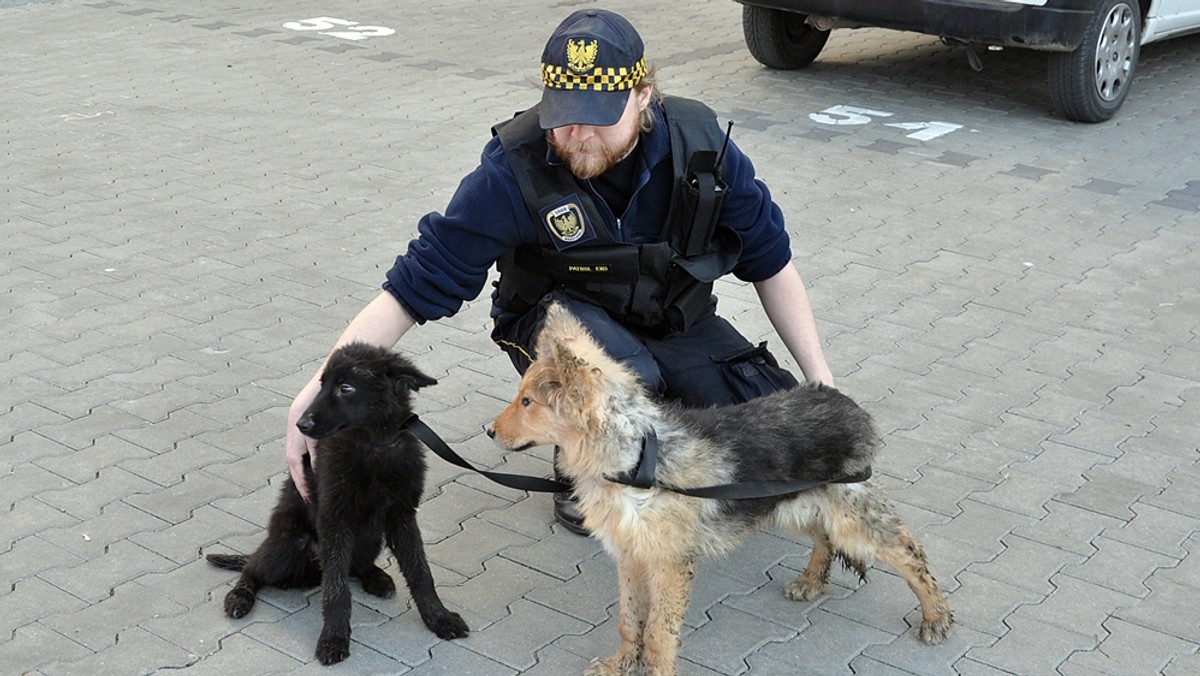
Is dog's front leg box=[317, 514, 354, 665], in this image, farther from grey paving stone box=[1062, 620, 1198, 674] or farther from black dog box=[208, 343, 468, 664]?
grey paving stone box=[1062, 620, 1198, 674]

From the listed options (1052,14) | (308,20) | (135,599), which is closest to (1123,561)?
(135,599)

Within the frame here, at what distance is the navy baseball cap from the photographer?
12.6 feet

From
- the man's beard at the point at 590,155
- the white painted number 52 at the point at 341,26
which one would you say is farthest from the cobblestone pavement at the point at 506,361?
the man's beard at the point at 590,155

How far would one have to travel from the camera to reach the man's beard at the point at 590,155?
405 cm

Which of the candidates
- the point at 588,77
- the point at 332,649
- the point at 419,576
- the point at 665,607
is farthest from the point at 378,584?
the point at 588,77

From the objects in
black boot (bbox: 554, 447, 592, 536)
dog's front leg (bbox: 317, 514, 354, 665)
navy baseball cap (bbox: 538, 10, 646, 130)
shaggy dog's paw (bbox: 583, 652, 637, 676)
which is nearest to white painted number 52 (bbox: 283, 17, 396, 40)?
black boot (bbox: 554, 447, 592, 536)

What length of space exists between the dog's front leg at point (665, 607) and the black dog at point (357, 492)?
0.69m

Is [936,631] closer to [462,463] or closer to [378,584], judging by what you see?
[462,463]

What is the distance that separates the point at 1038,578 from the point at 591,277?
1.84 meters

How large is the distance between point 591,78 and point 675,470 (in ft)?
3.92

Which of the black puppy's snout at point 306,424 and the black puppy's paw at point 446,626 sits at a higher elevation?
the black puppy's snout at point 306,424

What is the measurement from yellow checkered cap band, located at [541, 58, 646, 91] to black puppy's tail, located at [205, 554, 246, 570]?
6.20 ft

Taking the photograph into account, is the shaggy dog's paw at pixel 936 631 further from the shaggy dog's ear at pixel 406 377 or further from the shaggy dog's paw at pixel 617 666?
the shaggy dog's ear at pixel 406 377

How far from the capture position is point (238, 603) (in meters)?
4.09
